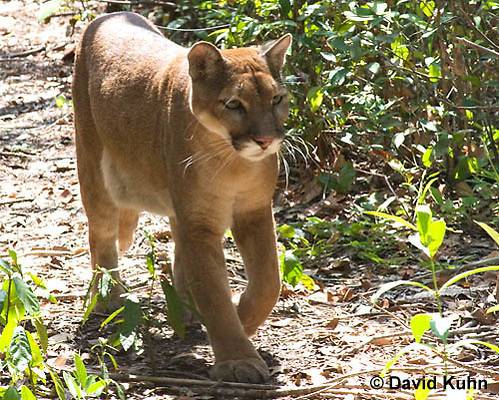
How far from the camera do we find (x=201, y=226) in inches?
177

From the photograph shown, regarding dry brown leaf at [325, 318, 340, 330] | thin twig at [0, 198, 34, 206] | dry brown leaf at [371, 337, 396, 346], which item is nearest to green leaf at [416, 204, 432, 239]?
dry brown leaf at [371, 337, 396, 346]

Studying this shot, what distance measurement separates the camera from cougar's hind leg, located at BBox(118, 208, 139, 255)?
5.55 meters

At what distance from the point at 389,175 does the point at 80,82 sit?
1.98m

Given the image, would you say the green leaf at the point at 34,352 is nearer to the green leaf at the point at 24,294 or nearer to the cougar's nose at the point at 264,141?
the green leaf at the point at 24,294

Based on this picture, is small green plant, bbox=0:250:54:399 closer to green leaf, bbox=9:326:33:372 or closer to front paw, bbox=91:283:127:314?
green leaf, bbox=9:326:33:372

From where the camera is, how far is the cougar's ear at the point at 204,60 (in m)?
4.46

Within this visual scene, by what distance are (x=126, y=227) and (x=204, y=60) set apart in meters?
1.39

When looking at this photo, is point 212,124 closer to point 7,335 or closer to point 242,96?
point 242,96

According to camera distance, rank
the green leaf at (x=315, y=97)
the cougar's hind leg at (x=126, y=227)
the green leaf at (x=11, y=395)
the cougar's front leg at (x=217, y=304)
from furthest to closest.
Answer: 1. the green leaf at (x=315, y=97)
2. the cougar's hind leg at (x=126, y=227)
3. the cougar's front leg at (x=217, y=304)
4. the green leaf at (x=11, y=395)

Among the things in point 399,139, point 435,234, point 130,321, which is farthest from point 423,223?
point 399,139

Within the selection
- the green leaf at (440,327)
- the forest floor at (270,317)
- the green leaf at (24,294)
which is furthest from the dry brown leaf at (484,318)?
the green leaf at (24,294)

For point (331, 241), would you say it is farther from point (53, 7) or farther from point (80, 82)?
point (53, 7)

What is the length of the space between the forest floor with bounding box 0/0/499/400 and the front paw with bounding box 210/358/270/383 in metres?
0.07

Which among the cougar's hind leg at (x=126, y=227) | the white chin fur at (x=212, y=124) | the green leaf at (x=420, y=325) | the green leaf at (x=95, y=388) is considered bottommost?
the cougar's hind leg at (x=126, y=227)
